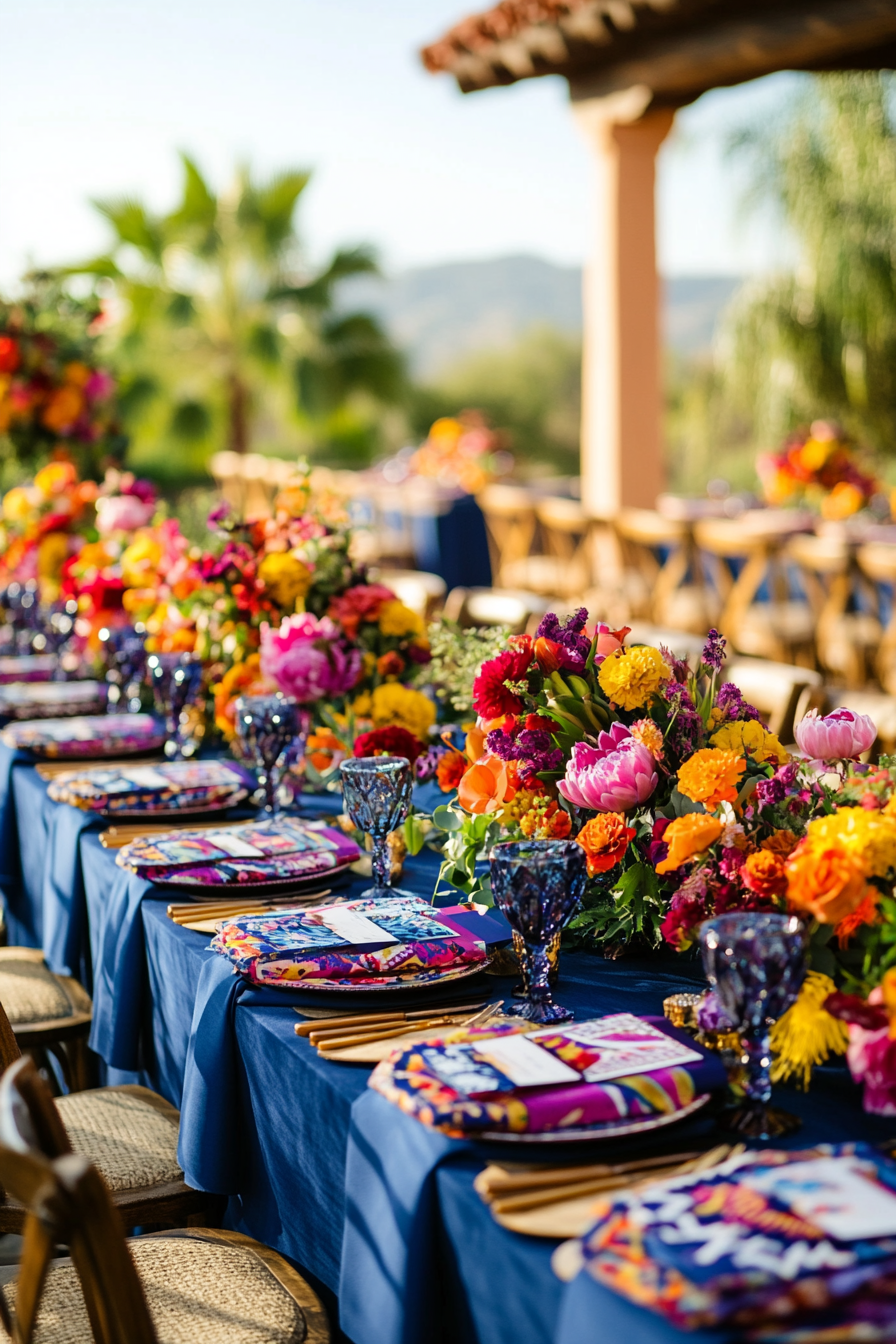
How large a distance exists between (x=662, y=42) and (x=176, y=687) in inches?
A: 164

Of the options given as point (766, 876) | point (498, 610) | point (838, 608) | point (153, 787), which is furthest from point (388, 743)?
point (838, 608)

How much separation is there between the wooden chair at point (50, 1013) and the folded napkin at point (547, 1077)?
112 cm

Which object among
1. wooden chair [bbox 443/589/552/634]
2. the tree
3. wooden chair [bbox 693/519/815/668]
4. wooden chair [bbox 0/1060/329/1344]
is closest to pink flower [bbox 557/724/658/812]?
wooden chair [bbox 0/1060/329/1344]

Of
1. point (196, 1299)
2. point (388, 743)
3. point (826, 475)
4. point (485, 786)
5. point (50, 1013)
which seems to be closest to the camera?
point (196, 1299)

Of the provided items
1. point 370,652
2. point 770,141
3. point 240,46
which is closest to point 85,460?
point 370,652

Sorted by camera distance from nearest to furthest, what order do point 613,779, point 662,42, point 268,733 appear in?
point 613,779, point 268,733, point 662,42

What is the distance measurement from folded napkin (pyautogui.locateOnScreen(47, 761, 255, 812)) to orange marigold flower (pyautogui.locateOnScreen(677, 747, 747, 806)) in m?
1.03

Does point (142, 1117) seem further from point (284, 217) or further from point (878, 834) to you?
point (284, 217)

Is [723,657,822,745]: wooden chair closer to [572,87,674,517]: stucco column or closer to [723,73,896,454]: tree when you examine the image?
[572,87,674,517]: stucco column

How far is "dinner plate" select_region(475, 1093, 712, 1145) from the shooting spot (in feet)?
3.50

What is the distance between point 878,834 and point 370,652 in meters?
1.41

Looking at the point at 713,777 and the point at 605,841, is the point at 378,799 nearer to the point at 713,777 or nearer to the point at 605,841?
the point at 605,841

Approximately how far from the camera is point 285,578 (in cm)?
255

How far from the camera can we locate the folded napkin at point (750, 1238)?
835 mm
